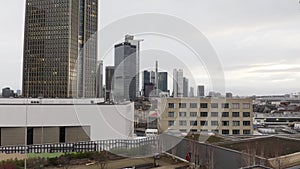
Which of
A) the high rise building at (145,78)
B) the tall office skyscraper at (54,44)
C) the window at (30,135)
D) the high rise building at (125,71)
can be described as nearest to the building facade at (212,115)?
the window at (30,135)

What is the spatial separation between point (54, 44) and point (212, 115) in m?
36.7

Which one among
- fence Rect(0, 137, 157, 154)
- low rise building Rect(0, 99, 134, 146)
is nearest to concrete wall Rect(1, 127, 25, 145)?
low rise building Rect(0, 99, 134, 146)

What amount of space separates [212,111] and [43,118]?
23.8 m

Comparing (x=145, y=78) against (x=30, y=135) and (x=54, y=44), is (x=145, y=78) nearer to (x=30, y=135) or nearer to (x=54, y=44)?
(x=30, y=135)

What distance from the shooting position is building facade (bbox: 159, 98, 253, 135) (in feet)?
114

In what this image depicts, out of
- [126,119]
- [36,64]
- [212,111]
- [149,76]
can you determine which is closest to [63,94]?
[36,64]

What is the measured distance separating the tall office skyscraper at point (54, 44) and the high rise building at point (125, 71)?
160ft

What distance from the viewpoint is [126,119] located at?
15734 millimetres

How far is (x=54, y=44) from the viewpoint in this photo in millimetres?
59781

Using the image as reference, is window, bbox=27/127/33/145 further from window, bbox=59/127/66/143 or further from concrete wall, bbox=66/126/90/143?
concrete wall, bbox=66/126/90/143

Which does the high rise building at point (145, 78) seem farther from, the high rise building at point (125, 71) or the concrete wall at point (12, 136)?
the concrete wall at point (12, 136)

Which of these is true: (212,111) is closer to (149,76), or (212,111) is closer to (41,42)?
(149,76)

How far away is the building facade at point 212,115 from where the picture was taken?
34625 mm

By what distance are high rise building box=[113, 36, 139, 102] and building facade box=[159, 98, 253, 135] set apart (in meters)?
24.4
